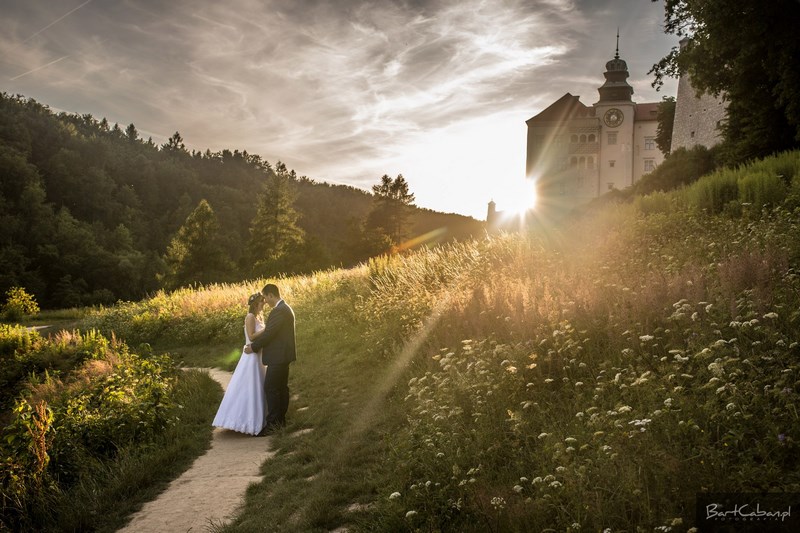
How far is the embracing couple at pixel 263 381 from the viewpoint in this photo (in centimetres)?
791

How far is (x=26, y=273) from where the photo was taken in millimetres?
52094

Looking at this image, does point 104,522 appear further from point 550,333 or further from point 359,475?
point 550,333

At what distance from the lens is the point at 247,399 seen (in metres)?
7.98

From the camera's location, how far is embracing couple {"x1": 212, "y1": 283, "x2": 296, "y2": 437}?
312 inches

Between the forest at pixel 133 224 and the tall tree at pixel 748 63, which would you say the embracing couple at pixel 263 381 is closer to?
the tall tree at pixel 748 63

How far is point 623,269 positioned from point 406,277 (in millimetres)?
6524

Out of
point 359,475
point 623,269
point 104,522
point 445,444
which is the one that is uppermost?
point 623,269

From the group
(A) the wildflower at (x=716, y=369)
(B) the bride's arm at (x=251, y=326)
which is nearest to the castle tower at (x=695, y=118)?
(B) the bride's arm at (x=251, y=326)

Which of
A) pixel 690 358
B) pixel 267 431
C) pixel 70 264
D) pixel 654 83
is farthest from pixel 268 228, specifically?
pixel 690 358

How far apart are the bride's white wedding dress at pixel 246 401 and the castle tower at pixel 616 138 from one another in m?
55.2

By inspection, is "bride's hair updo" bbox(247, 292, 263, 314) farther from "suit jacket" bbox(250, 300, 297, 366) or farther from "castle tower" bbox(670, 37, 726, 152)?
"castle tower" bbox(670, 37, 726, 152)

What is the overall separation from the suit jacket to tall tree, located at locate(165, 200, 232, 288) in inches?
1923

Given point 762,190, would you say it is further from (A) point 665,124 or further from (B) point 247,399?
(A) point 665,124

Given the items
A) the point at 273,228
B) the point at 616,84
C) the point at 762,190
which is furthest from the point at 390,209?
the point at 762,190
